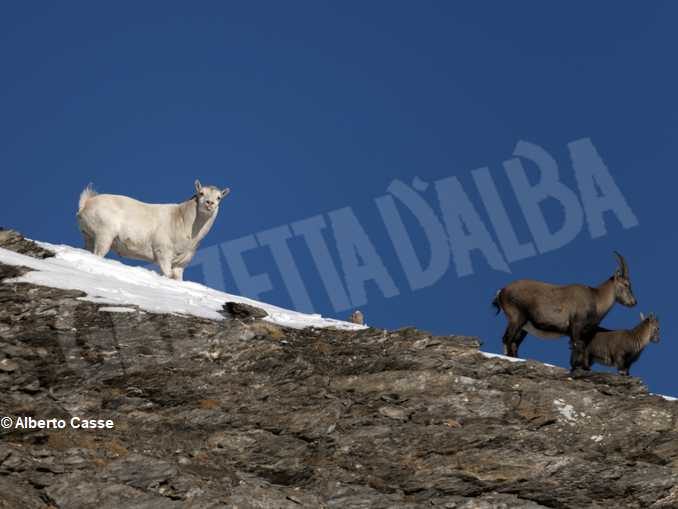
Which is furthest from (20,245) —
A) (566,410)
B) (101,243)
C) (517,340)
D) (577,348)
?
(577,348)

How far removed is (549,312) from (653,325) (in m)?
3.40

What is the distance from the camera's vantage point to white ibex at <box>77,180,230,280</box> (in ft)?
80.8

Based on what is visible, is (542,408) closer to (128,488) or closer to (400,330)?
(400,330)

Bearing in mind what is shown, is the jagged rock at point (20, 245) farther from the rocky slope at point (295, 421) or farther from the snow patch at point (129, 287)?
the rocky slope at point (295, 421)

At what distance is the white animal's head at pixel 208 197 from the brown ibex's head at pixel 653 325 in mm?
10446

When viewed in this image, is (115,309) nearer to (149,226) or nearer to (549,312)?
(149,226)

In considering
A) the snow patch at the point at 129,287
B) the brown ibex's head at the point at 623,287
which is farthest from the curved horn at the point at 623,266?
the snow patch at the point at 129,287

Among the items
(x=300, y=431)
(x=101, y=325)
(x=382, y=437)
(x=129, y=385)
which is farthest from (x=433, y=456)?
(x=101, y=325)

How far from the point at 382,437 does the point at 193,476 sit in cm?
285

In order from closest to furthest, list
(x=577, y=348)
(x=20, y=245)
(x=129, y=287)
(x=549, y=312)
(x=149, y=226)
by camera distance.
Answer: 1. (x=129, y=287)
2. (x=20, y=245)
3. (x=549, y=312)
4. (x=577, y=348)
5. (x=149, y=226)

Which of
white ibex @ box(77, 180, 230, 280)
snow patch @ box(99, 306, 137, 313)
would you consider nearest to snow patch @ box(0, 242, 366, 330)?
snow patch @ box(99, 306, 137, 313)

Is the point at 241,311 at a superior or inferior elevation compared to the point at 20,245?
inferior

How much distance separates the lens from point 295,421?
48.3ft

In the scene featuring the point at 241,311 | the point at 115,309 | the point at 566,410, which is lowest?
the point at 566,410
